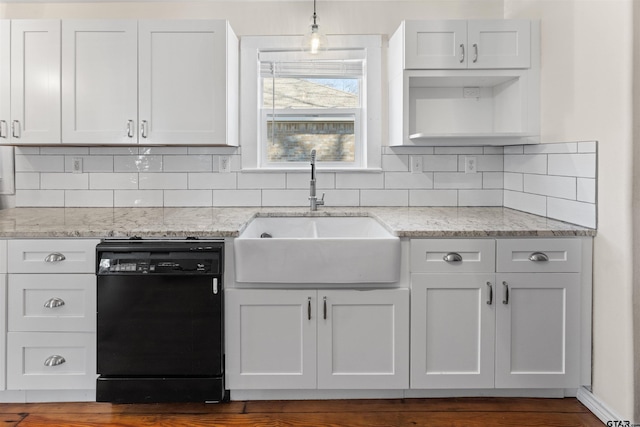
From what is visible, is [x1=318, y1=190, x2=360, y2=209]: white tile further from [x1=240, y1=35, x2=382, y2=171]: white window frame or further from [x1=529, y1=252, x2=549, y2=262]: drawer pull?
[x1=529, y1=252, x2=549, y2=262]: drawer pull

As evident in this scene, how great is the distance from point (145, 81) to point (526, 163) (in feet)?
7.03

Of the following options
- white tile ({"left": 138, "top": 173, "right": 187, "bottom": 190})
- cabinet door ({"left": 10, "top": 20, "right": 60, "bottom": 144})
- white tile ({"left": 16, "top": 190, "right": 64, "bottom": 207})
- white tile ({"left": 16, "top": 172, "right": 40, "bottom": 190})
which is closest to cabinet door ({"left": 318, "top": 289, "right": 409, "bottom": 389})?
white tile ({"left": 138, "top": 173, "right": 187, "bottom": 190})

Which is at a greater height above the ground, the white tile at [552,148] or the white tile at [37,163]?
the white tile at [552,148]

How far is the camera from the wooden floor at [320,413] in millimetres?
2398

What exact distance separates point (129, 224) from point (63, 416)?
2.92 feet

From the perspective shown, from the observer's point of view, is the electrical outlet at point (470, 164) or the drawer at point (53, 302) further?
the electrical outlet at point (470, 164)

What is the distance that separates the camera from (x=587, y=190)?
2504mm

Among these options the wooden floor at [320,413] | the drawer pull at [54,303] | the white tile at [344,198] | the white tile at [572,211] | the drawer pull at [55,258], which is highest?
the white tile at [344,198]

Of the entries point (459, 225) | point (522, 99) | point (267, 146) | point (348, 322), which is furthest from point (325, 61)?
point (348, 322)

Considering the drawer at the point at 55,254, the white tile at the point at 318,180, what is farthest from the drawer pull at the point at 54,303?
the white tile at the point at 318,180

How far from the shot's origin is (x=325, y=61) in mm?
3488

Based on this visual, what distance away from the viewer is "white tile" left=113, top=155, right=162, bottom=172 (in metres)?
3.45

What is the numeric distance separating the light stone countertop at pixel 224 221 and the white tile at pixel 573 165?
242 millimetres

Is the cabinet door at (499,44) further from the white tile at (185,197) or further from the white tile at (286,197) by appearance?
the white tile at (185,197)
